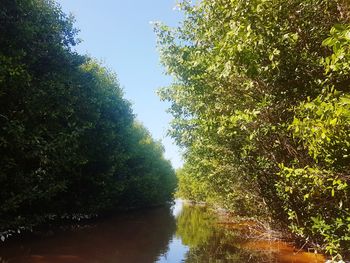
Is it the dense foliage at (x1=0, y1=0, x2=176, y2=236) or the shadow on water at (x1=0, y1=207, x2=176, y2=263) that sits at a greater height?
the dense foliage at (x1=0, y1=0, x2=176, y2=236)

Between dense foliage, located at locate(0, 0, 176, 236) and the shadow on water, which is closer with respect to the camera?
the shadow on water

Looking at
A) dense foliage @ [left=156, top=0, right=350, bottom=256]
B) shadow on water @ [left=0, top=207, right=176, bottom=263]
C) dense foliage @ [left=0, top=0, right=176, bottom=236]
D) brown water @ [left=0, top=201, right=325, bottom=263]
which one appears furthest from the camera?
dense foliage @ [left=0, top=0, right=176, bottom=236]

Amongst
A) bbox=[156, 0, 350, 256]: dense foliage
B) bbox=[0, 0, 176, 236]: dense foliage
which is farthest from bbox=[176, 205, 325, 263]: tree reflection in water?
bbox=[0, 0, 176, 236]: dense foliage

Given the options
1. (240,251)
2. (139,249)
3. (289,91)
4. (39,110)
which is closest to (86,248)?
(139,249)

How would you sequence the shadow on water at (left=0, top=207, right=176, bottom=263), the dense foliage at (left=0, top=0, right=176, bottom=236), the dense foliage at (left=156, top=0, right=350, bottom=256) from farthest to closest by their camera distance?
the dense foliage at (left=0, top=0, right=176, bottom=236) → the shadow on water at (left=0, top=207, right=176, bottom=263) → the dense foliage at (left=156, top=0, right=350, bottom=256)

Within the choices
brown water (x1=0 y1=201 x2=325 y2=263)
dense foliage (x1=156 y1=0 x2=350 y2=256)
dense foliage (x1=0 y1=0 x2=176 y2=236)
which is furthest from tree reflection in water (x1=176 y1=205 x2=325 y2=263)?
dense foliage (x1=0 y1=0 x2=176 y2=236)

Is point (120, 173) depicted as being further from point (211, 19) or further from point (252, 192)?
point (211, 19)

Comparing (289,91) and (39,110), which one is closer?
(289,91)

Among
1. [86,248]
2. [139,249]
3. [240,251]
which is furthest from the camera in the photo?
[139,249]

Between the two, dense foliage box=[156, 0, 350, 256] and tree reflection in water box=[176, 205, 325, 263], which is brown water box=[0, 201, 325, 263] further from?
dense foliage box=[156, 0, 350, 256]

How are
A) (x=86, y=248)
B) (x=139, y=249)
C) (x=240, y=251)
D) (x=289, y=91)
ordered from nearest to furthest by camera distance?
(x=289, y=91) → (x=86, y=248) → (x=240, y=251) → (x=139, y=249)

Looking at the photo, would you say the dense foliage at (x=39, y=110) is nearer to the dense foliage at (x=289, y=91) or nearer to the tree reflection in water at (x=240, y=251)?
the dense foliage at (x=289, y=91)

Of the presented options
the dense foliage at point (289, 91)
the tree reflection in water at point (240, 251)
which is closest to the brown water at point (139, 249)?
the tree reflection in water at point (240, 251)

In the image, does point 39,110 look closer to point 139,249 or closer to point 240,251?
point 139,249
